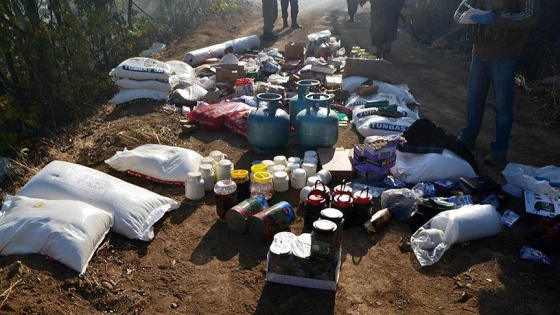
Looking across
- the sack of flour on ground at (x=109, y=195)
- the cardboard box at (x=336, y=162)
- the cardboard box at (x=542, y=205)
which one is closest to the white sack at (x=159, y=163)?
the sack of flour on ground at (x=109, y=195)

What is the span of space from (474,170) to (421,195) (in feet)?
2.70

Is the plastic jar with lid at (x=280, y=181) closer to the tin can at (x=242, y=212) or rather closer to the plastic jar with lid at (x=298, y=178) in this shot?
the plastic jar with lid at (x=298, y=178)

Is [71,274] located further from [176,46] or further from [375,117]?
[176,46]

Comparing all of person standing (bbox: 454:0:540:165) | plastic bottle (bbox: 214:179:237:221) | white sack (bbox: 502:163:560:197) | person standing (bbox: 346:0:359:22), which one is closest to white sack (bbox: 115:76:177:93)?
plastic bottle (bbox: 214:179:237:221)

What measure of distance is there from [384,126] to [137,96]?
11.1 ft

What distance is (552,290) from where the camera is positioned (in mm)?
2639

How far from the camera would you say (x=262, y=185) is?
11.5 feet

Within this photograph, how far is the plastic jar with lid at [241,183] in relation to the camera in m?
3.47

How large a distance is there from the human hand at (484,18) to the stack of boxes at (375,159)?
4.22ft

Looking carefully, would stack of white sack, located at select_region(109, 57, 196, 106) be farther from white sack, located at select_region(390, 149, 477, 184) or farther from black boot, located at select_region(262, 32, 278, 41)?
black boot, located at select_region(262, 32, 278, 41)

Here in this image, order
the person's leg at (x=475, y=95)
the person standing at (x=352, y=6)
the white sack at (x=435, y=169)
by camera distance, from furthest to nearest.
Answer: the person standing at (x=352, y=6), the person's leg at (x=475, y=95), the white sack at (x=435, y=169)

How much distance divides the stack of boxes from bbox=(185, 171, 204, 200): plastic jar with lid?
4.80ft

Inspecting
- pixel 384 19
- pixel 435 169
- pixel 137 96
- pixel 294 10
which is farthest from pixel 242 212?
pixel 294 10

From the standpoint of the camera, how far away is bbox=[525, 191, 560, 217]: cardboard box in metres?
3.28
